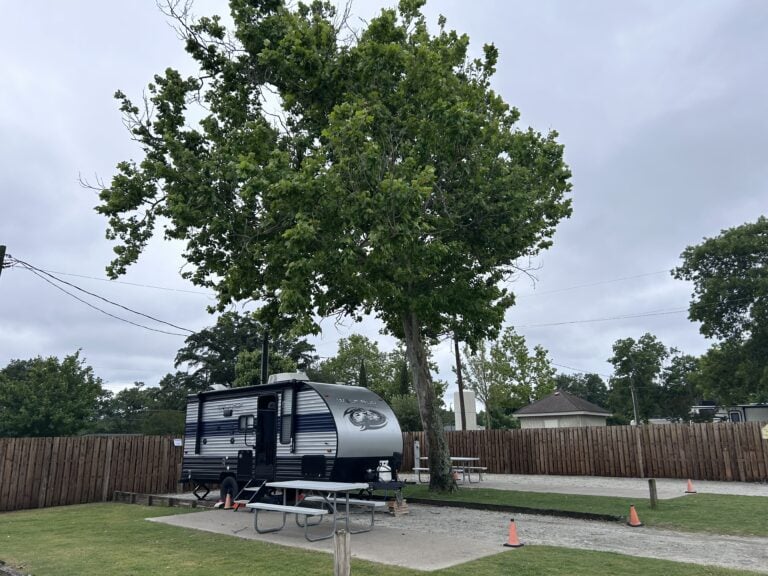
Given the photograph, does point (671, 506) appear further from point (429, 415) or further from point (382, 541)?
point (382, 541)

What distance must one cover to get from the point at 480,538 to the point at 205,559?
4605mm

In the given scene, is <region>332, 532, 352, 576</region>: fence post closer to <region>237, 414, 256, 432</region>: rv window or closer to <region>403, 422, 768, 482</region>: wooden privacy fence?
<region>237, 414, 256, 432</region>: rv window

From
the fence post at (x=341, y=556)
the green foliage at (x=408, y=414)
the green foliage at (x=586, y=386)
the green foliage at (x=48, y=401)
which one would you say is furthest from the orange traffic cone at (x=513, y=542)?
the green foliage at (x=586, y=386)

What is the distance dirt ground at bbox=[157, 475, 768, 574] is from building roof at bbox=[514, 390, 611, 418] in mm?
30520

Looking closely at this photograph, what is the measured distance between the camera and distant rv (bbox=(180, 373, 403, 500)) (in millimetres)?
12898

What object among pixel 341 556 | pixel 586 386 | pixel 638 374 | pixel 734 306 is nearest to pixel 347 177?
pixel 341 556

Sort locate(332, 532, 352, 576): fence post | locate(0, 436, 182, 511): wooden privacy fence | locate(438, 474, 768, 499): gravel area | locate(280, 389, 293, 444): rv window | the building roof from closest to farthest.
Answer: locate(332, 532, 352, 576): fence post, locate(280, 389, 293, 444): rv window, locate(438, 474, 768, 499): gravel area, locate(0, 436, 182, 511): wooden privacy fence, the building roof

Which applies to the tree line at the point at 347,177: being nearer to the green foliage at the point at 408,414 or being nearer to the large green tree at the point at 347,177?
the large green tree at the point at 347,177

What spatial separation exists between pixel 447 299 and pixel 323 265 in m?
4.41

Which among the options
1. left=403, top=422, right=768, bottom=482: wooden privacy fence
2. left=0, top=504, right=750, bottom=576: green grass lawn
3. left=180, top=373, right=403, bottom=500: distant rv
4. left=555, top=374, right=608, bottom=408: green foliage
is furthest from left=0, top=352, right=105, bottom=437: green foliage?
left=555, top=374, right=608, bottom=408: green foliage

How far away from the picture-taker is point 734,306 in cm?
4194

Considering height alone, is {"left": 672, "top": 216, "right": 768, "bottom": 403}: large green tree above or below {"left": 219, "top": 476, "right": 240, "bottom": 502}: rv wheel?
above

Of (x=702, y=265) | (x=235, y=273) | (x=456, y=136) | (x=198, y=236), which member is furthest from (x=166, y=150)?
(x=702, y=265)

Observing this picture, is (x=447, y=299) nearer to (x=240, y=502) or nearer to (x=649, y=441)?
(x=240, y=502)
